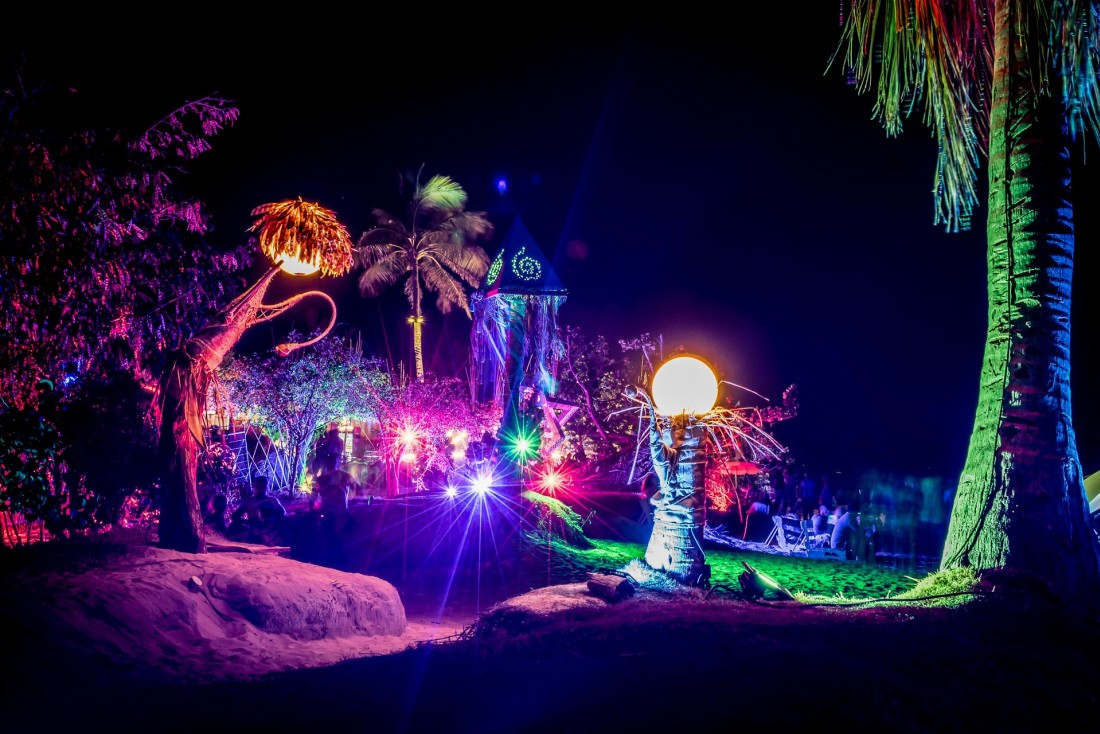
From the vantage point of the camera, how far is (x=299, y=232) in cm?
870

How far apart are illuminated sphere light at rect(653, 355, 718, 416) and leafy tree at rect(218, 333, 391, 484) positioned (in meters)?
17.2

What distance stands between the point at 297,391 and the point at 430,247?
10868 mm

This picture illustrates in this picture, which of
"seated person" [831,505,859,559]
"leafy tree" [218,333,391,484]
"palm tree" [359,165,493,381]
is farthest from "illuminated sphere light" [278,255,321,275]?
"palm tree" [359,165,493,381]

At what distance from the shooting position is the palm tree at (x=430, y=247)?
1161 inches

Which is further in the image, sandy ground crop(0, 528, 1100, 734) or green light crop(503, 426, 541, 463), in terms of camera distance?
green light crop(503, 426, 541, 463)

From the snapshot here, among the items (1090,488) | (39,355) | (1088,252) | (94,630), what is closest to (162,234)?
(39,355)

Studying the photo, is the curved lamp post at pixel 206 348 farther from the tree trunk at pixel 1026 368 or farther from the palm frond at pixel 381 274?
the palm frond at pixel 381 274

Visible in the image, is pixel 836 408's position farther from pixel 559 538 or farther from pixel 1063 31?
pixel 1063 31

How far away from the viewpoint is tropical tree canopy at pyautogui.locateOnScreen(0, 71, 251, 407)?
22.5 feet

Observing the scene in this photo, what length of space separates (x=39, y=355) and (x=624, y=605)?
23.6 feet

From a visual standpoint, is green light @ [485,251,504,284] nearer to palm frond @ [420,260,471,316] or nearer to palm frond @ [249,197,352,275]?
palm frond @ [249,197,352,275]

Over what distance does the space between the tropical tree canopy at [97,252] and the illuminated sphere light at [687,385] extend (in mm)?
6754

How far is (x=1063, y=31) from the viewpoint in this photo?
234 inches

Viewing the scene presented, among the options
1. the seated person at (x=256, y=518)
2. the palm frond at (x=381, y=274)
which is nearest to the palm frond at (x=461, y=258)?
the palm frond at (x=381, y=274)
